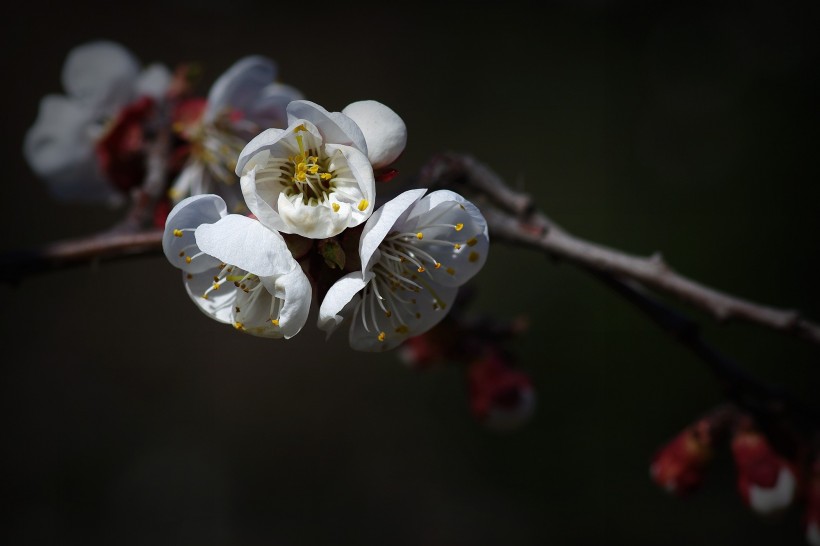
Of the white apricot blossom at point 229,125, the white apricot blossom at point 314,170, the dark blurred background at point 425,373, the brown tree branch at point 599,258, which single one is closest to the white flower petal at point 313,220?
the white apricot blossom at point 314,170

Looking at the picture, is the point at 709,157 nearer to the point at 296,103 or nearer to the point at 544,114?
the point at 544,114

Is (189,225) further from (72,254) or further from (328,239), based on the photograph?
(72,254)

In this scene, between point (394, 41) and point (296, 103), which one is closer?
point (296, 103)

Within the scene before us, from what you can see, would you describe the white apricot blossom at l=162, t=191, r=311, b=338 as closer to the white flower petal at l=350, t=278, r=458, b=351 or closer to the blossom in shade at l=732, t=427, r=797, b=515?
the white flower petal at l=350, t=278, r=458, b=351

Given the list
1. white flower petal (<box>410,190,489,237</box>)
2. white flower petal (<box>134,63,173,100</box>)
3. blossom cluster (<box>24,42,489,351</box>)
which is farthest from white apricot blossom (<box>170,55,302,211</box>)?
white flower petal (<box>410,190,489,237</box>)

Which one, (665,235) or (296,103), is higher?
(296,103)

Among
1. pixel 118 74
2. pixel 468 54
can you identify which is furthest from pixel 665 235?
pixel 118 74
